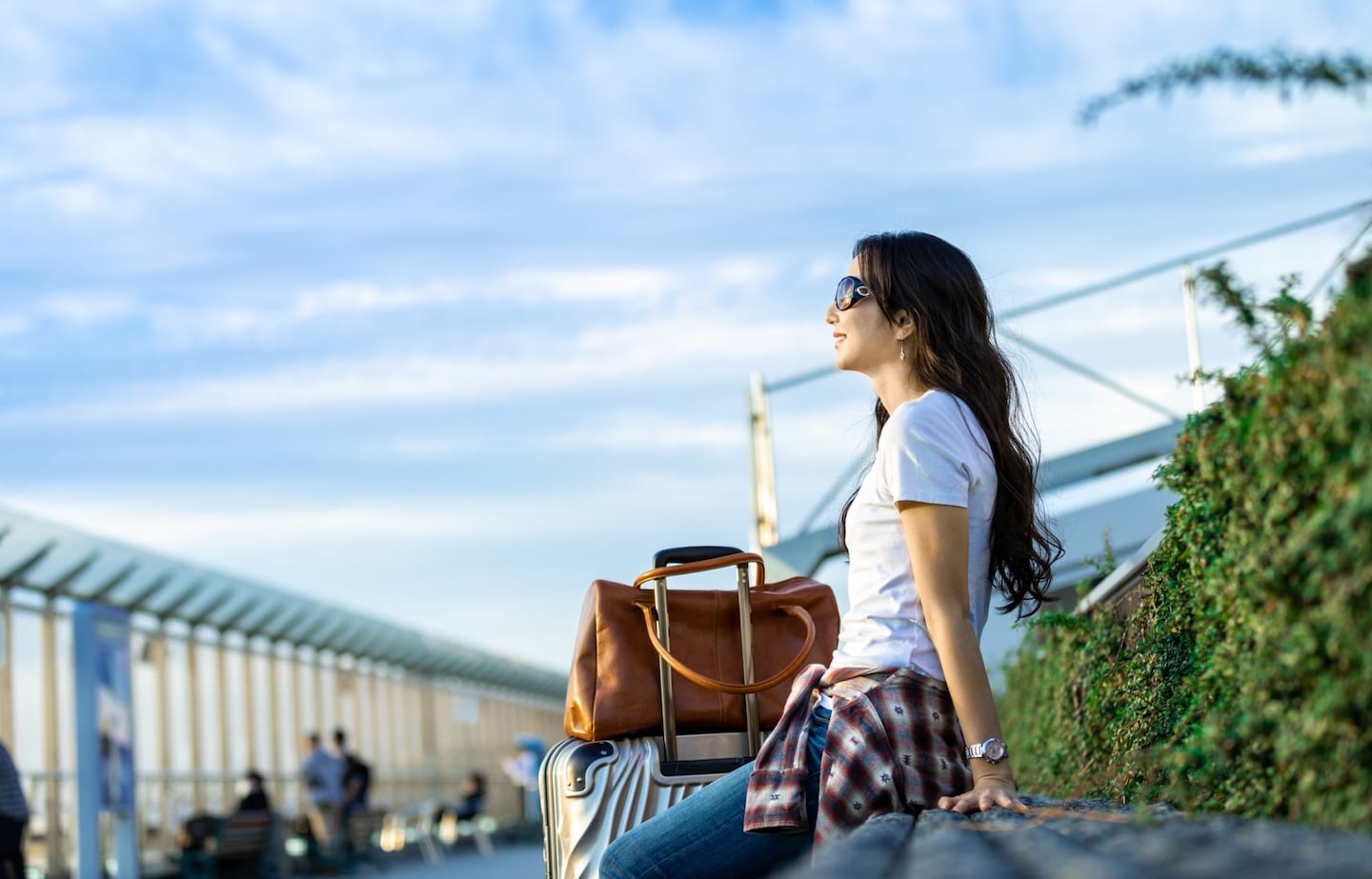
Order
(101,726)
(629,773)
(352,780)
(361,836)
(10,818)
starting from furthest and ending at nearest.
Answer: (361,836) → (352,780) → (101,726) → (10,818) → (629,773)

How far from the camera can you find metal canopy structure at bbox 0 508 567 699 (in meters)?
16.4

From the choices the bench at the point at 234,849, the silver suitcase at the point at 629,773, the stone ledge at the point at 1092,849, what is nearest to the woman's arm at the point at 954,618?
the stone ledge at the point at 1092,849

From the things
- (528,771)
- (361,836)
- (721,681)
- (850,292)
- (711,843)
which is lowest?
(361,836)

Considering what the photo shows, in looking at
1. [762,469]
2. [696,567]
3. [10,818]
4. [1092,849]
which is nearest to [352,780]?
[762,469]

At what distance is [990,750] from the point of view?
259 cm

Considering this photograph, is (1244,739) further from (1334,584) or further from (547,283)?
(547,283)

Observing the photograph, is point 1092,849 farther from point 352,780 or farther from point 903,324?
point 352,780

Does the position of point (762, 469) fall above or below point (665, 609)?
above

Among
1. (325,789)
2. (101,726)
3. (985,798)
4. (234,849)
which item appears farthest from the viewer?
(325,789)

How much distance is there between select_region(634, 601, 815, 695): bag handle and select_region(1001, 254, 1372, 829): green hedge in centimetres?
72

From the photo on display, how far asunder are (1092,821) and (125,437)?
28.0m

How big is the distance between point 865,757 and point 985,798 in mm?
202

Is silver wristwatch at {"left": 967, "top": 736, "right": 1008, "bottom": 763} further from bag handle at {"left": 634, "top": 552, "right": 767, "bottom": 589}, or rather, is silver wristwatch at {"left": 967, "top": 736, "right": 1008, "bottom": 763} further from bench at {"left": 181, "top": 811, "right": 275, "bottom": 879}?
bench at {"left": 181, "top": 811, "right": 275, "bottom": 879}

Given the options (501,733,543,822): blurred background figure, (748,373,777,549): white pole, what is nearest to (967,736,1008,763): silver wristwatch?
(748,373,777,549): white pole
